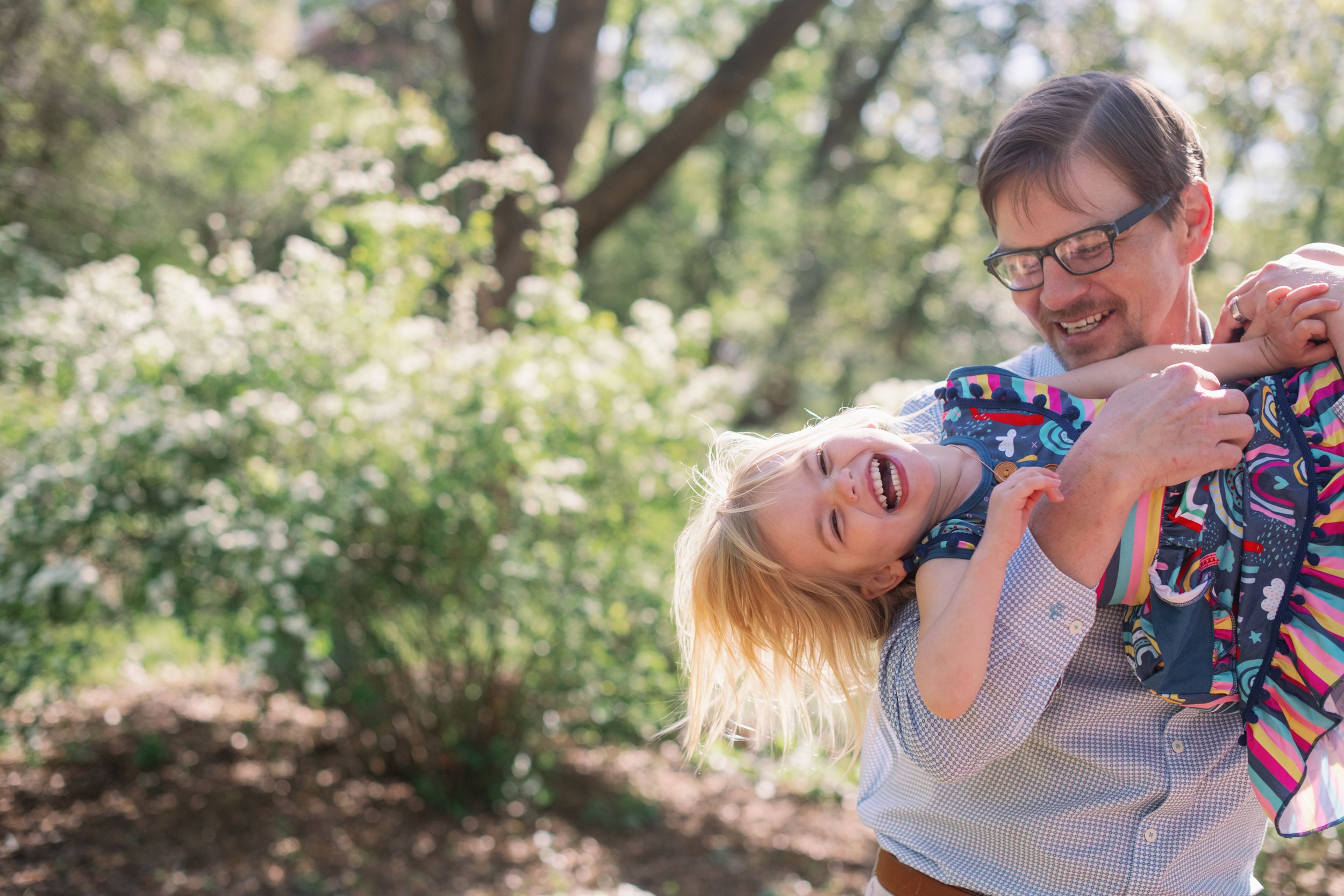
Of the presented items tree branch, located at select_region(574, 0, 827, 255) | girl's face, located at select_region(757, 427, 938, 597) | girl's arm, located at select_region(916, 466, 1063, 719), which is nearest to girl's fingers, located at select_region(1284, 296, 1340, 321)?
girl's arm, located at select_region(916, 466, 1063, 719)

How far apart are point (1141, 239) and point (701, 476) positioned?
91cm

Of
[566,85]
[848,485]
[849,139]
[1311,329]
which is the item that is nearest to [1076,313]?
[1311,329]

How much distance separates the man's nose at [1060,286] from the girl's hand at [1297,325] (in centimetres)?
27

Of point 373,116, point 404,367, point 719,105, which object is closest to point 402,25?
point 719,105

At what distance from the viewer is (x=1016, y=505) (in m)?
1.40

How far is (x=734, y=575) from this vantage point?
1813 millimetres

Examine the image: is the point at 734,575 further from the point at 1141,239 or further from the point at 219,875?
the point at 219,875

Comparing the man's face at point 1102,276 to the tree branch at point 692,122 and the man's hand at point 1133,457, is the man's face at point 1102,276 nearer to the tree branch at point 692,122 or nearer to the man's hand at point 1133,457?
the man's hand at point 1133,457

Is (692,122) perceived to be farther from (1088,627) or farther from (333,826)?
(1088,627)

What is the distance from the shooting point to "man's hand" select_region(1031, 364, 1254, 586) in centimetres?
138

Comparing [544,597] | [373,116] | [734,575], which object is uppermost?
[373,116]

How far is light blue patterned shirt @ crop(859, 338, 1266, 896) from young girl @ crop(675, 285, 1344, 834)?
2.1 inches

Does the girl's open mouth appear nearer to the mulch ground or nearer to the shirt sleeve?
the shirt sleeve

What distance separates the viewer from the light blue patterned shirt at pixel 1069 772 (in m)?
1.41
